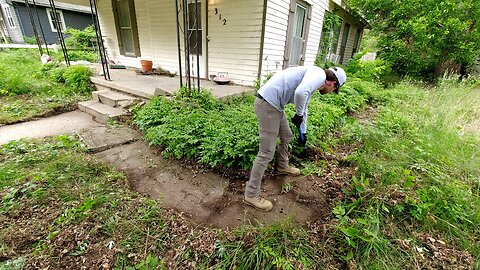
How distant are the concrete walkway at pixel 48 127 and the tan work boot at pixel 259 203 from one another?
3.09m

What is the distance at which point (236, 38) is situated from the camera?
4.88m

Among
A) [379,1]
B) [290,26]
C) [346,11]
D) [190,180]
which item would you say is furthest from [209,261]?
[379,1]

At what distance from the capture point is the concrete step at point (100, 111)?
380 cm

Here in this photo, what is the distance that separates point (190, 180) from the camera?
2.40 metres

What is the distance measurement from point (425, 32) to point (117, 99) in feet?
32.9

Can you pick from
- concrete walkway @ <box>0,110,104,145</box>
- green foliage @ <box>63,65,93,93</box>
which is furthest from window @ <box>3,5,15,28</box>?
concrete walkway @ <box>0,110,104,145</box>

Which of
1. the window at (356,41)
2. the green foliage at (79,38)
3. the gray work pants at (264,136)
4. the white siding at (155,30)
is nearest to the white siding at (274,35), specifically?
the white siding at (155,30)

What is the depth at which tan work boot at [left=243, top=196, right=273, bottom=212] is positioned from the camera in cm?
→ 199

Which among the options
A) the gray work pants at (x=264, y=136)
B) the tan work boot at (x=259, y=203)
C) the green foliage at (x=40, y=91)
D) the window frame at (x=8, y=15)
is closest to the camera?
the gray work pants at (x=264, y=136)

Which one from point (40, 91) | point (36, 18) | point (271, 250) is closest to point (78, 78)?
point (40, 91)

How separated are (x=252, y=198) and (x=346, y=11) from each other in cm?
995

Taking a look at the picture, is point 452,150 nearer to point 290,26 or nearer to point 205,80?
point 290,26

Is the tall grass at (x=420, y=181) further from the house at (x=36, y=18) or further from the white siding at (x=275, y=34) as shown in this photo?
the house at (x=36, y=18)

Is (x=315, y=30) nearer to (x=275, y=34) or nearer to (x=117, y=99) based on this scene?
(x=275, y=34)
